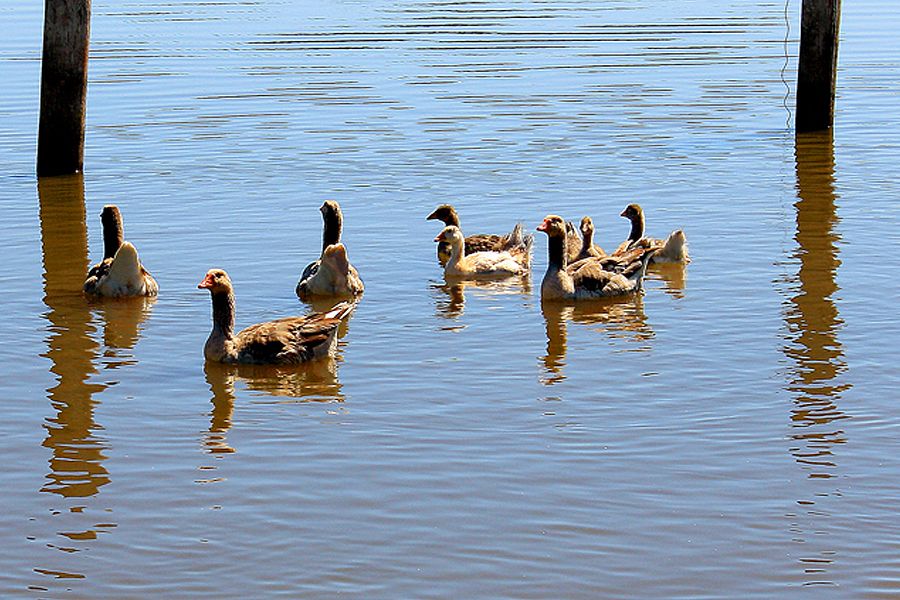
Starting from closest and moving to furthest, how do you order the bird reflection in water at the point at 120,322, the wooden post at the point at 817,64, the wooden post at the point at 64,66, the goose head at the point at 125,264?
the bird reflection in water at the point at 120,322, the goose head at the point at 125,264, the wooden post at the point at 64,66, the wooden post at the point at 817,64

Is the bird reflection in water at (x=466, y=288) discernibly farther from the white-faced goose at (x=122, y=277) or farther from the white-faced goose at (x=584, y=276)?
the white-faced goose at (x=122, y=277)

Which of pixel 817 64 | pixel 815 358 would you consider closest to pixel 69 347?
pixel 815 358

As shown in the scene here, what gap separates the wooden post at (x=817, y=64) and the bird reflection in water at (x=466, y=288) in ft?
27.1

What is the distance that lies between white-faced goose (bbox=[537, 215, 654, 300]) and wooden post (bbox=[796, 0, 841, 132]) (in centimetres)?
854

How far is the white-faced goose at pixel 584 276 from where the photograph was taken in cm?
1460

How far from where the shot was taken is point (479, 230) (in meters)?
17.5

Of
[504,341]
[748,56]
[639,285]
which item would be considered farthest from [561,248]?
[748,56]

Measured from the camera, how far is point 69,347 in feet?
42.7

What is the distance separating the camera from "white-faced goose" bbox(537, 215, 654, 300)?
14.6m

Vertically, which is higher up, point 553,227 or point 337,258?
point 553,227

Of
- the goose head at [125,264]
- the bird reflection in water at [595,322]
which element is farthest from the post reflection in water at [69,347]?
the bird reflection in water at [595,322]

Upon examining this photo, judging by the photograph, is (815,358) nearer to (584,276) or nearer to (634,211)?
(584,276)

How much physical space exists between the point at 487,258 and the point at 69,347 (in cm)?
446

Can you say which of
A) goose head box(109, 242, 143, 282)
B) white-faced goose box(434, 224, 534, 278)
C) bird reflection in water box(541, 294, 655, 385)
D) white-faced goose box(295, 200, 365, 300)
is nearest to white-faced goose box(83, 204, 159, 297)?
goose head box(109, 242, 143, 282)
